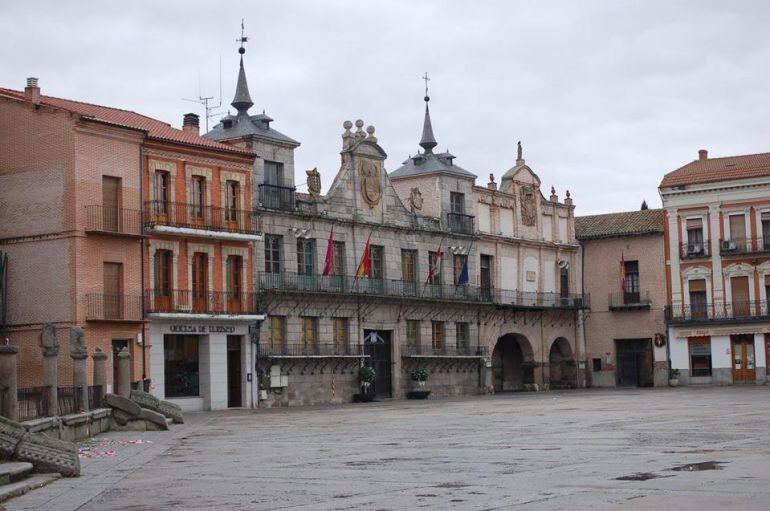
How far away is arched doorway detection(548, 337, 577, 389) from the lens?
67.4 metres

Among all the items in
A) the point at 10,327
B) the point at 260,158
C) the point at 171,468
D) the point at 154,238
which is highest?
the point at 260,158

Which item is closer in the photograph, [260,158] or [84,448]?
[84,448]

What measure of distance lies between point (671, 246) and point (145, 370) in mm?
32952

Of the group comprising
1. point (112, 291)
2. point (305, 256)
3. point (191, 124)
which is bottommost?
point (112, 291)

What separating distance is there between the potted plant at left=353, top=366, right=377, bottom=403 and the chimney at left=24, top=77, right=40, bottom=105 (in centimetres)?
1782

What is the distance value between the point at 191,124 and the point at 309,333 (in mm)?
9623

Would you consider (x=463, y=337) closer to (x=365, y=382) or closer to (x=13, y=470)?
(x=365, y=382)

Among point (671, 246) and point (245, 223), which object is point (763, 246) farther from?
point (245, 223)

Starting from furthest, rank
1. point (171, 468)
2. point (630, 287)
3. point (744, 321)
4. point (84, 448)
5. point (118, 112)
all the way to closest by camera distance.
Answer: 1. point (630, 287)
2. point (744, 321)
3. point (118, 112)
4. point (84, 448)
5. point (171, 468)

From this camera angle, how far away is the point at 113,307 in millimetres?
43031

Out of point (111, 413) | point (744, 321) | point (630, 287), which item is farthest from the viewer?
point (630, 287)

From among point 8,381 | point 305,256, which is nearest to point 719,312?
point 305,256

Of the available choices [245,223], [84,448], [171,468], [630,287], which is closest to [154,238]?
[245,223]

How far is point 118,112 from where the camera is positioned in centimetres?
4725
